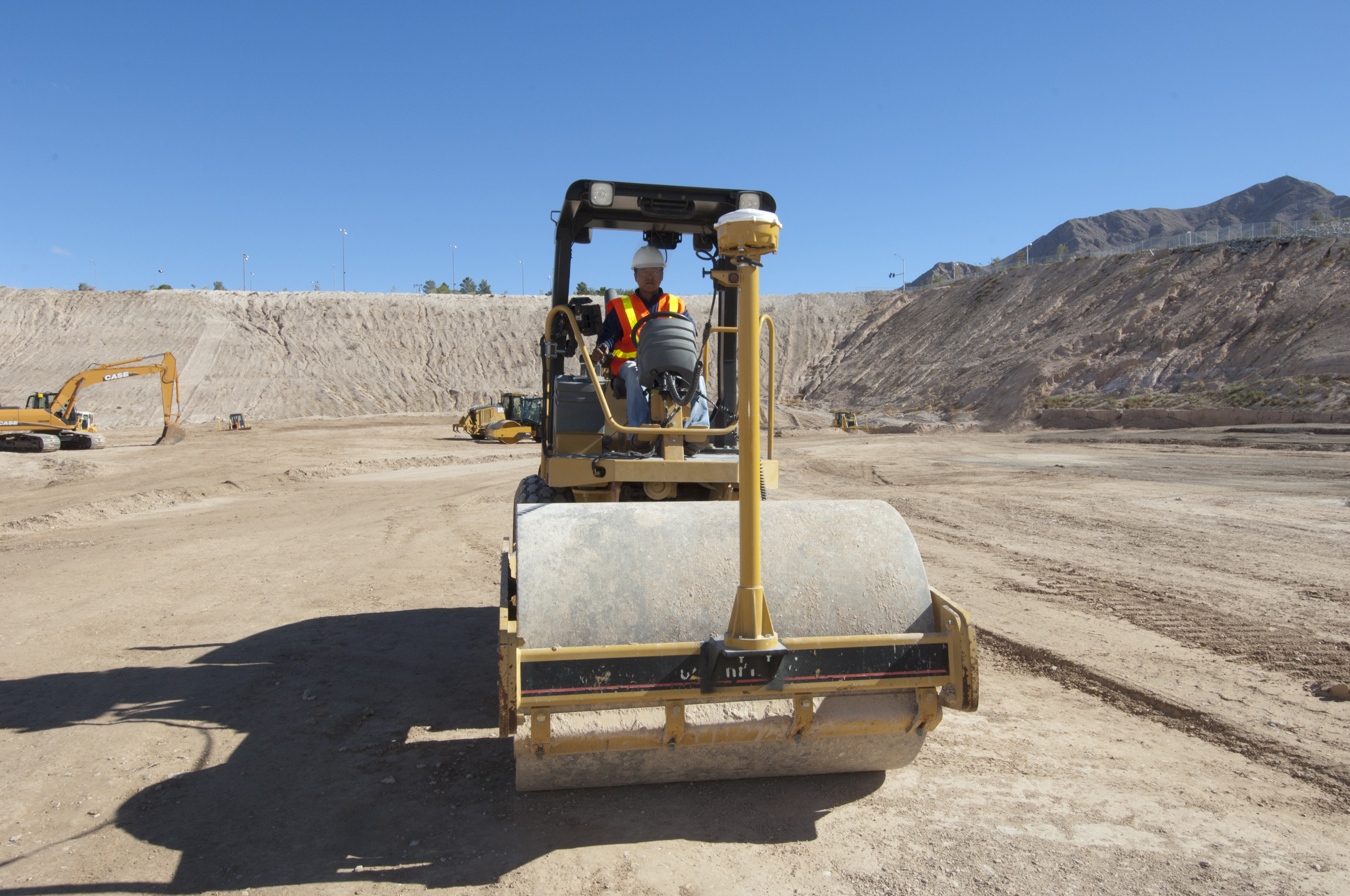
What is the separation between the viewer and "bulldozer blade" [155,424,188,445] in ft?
93.2

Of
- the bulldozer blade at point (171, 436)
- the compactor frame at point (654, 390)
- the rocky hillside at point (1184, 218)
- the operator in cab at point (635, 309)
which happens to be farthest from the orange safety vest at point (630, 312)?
the rocky hillside at point (1184, 218)

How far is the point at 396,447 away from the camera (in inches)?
1094

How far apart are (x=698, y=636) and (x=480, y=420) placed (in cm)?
2966

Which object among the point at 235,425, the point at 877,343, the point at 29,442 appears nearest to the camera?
the point at 29,442

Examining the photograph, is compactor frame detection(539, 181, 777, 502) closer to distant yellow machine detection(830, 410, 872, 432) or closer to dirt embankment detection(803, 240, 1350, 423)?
dirt embankment detection(803, 240, 1350, 423)

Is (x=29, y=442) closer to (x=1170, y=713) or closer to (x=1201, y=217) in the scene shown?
(x=1170, y=713)

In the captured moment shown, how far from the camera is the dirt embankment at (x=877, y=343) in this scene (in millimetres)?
31906

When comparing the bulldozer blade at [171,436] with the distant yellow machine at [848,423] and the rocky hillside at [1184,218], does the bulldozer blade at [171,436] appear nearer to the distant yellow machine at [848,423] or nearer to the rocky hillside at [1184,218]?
the distant yellow machine at [848,423]

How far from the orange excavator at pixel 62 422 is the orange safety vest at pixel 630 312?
27683 millimetres

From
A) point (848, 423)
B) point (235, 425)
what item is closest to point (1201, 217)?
point (848, 423)

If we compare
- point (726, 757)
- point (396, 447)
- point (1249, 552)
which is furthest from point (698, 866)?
point (396, 447)

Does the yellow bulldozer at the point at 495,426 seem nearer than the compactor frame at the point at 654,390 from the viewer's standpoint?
No

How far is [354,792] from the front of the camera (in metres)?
3.80

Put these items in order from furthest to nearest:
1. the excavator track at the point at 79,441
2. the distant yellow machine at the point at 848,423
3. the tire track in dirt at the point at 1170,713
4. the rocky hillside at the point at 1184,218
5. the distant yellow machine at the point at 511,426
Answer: the rocky hillside at the point at 1184,218 → the distant yellow machine at the point at 848,423 → the distant yellow machine at the point at 511,426 → the excavator track at the point at 79,441 → the tire track in dirt at the point at 1170,713
